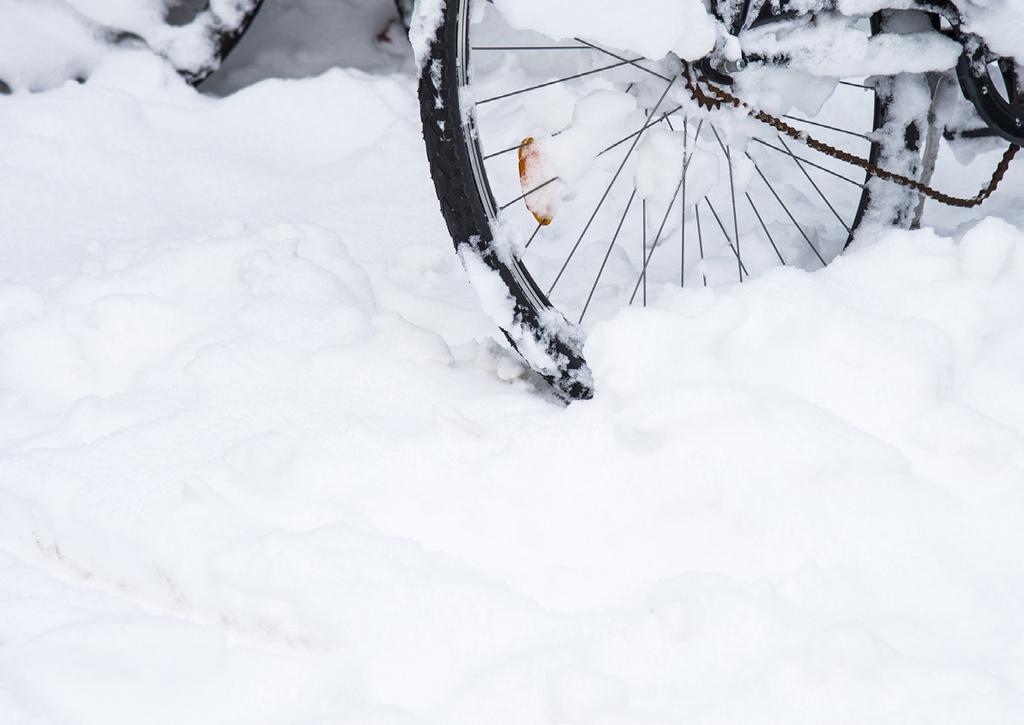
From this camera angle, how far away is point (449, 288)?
2.13 meters

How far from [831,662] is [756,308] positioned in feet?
1.98

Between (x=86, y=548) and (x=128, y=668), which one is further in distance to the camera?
(x=86, y=548)

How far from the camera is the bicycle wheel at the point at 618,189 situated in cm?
164

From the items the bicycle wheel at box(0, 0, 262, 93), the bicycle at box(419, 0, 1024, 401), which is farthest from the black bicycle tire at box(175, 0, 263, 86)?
the bicycle at box(419, 0, 1024, 401)

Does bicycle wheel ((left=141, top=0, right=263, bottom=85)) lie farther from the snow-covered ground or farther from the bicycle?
the bicycle

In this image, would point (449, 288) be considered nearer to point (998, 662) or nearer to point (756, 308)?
point (756, 308)

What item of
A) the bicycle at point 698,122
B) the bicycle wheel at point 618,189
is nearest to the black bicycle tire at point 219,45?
the bicycle wheel at point 618,189

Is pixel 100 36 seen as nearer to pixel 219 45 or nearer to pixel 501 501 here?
pixel 219 45

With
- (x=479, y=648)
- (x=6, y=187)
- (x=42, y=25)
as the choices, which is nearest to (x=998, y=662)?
(x=479, y=648)

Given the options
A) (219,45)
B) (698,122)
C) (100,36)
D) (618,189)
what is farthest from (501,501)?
(100,36)

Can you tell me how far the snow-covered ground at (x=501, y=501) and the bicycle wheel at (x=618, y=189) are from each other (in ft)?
0.54

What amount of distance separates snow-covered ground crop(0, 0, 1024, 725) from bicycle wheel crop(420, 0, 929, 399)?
0.16 m

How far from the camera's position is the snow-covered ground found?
1.22 m

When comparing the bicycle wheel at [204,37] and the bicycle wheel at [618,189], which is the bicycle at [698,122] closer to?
the bicycle wheel at [618,189]
